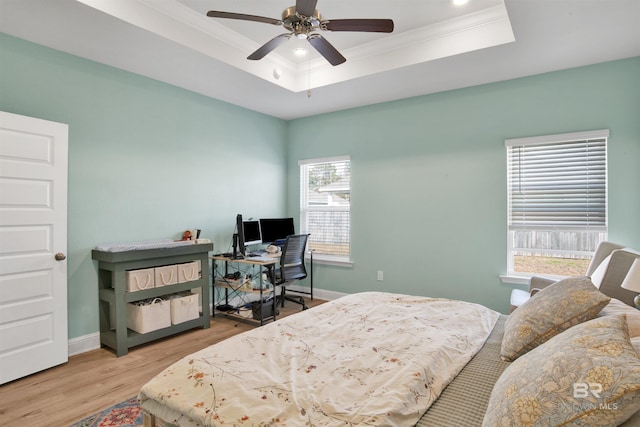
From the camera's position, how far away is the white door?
2582 millimetres

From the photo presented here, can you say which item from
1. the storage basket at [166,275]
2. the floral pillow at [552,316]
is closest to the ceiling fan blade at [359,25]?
the floral pillow at [552,316]

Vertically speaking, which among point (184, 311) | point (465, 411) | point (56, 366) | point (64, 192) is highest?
point (64, 192)

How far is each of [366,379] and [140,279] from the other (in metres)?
2.61

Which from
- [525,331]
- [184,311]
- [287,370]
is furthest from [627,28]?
[184,311]

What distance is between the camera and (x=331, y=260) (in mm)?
4887

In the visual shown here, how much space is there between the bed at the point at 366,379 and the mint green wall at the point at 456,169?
6.74ft

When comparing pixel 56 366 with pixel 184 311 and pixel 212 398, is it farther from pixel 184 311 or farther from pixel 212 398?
pixel 212 398

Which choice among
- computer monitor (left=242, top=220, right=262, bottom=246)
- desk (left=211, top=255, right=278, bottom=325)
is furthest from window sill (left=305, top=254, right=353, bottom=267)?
computer monitor (left=242, top=220, right=262, bottom=246)

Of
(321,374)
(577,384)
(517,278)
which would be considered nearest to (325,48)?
(321,374)

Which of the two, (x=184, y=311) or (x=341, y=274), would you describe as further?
(x=341, y=274)

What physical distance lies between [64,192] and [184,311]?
1.53m

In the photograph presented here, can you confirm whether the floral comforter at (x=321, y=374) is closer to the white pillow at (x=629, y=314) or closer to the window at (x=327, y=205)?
the white pillow at (x=629, y=314)

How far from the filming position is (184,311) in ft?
11.7

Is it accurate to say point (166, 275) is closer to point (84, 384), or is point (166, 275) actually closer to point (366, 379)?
point (84, 384)
